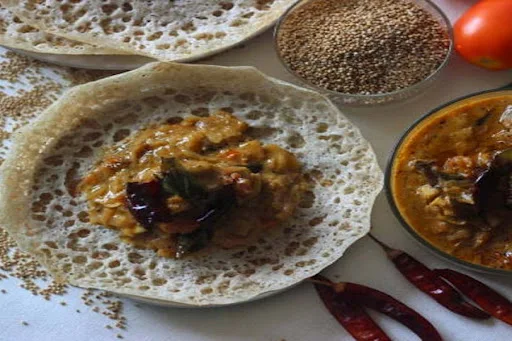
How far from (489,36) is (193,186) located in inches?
37.3

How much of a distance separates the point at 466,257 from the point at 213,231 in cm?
60

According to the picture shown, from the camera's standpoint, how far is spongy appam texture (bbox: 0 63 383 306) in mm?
2014

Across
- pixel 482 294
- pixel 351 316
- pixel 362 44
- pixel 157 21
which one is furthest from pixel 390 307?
pixel 157 21

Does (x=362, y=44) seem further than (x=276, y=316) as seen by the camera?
Yes

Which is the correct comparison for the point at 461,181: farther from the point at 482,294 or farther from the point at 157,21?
the point at 157,21

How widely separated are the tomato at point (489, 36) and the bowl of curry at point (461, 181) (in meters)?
0.13

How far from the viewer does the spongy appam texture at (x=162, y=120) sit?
2014mm

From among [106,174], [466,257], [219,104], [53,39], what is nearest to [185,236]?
[106,174]

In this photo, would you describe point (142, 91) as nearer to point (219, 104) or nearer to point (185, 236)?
point (219, 104)

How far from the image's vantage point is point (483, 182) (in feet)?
6.58

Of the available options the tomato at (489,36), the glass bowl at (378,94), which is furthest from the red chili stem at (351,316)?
the tomato at (489,36)

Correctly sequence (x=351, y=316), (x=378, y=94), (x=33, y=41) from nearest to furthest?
(x=351, y=316)
(x=378, y=94)
(x=33, y=41)

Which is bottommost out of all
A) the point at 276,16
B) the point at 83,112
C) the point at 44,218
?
the point at 44,218

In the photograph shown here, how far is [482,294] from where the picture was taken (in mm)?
1980
